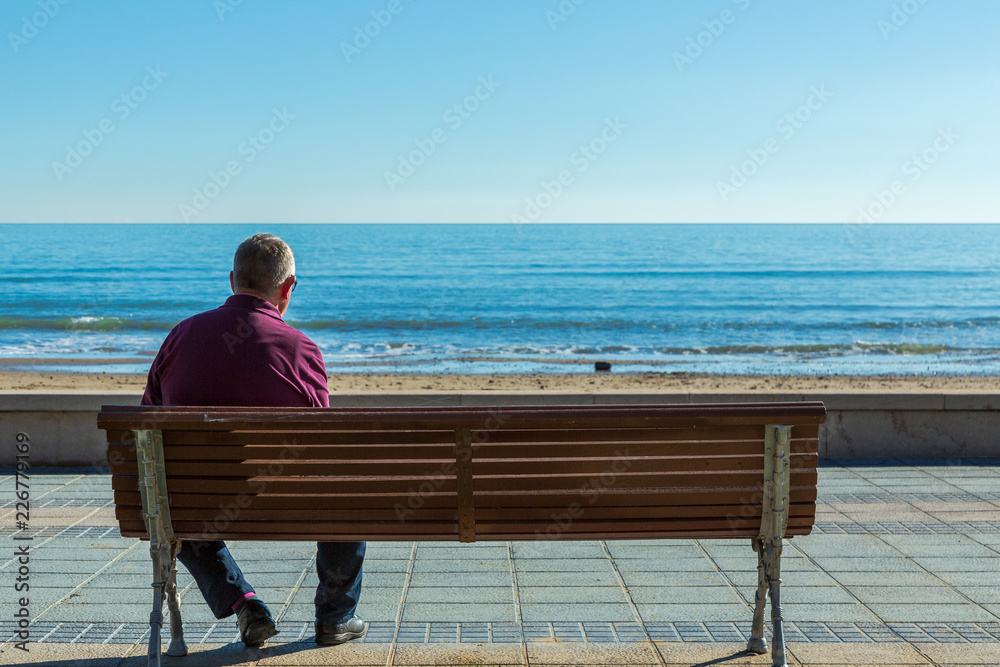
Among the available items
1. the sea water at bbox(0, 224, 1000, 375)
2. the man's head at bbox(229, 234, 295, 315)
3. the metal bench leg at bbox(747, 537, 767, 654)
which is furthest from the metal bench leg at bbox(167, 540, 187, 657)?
the sea water at bbox(0, 224, 1000, 375)

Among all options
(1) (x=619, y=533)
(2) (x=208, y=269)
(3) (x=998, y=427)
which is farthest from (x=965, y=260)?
(1) (x=619, y=533)

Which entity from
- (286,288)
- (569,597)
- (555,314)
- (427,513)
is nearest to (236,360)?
(286,288)

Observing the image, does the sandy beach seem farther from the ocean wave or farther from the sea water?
the ocean wave

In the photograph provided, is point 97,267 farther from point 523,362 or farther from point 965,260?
point 965,260

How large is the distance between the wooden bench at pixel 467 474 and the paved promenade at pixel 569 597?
0.46m

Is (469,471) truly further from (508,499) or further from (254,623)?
(254,623)

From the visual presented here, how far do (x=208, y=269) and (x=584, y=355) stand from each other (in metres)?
39.5

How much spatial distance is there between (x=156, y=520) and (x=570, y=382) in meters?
12.1

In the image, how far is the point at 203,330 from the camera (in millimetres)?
2949

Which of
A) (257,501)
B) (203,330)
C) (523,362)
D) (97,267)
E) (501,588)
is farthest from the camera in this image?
(97,267)

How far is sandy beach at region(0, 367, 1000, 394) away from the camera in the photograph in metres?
13.9

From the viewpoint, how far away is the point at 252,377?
9.62ft

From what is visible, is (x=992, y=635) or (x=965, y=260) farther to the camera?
(x=965, y=260)

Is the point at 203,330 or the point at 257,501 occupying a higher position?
the point at 203,330
